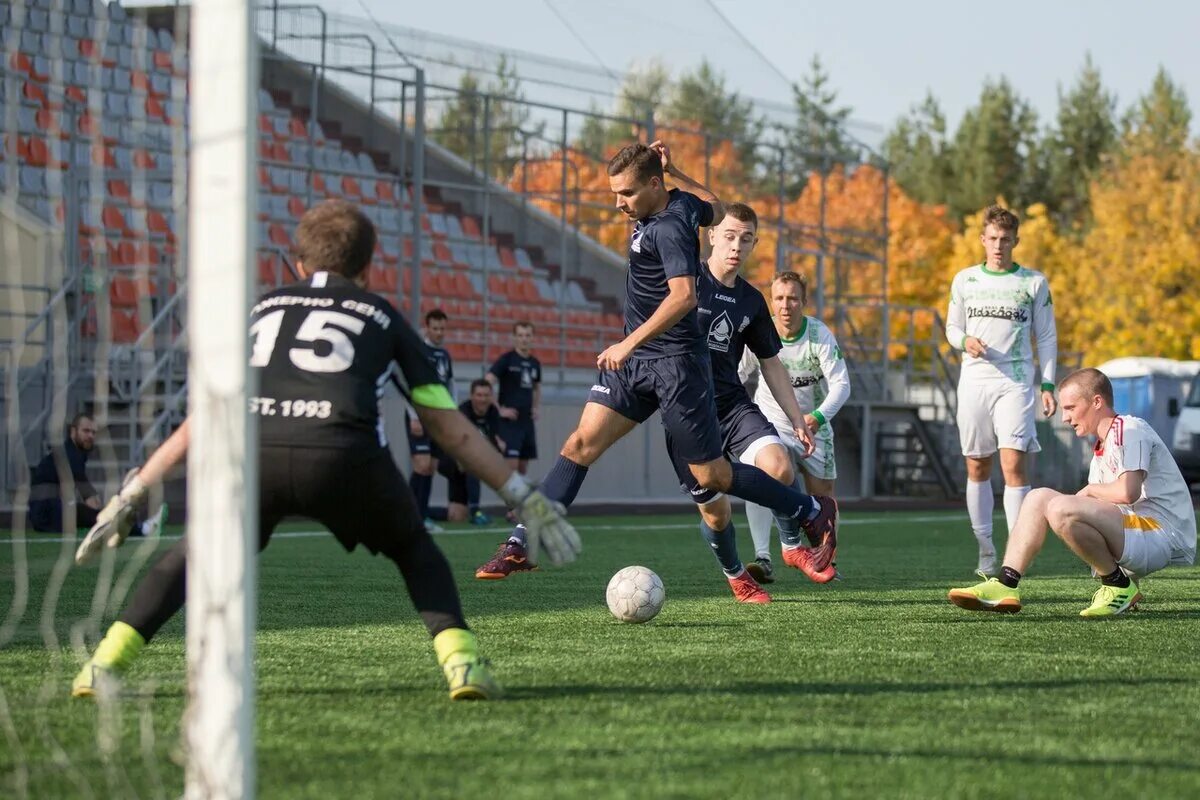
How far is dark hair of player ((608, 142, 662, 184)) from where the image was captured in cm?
726

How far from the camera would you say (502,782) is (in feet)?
11.8

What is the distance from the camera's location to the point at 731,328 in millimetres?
8391

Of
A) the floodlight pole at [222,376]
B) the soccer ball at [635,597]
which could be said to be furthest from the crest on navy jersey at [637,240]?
the floodlight pole at [222,376]

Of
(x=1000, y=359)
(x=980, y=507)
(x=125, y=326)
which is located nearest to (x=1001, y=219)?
(x=1000, y=359)

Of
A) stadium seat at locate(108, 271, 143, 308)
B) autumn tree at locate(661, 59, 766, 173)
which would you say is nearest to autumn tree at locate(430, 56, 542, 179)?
autumn tree at locate(661, 59, 766, 173)

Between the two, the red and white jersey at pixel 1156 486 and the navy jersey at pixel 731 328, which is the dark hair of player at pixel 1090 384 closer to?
the red and white jersey at pixel 1156 486

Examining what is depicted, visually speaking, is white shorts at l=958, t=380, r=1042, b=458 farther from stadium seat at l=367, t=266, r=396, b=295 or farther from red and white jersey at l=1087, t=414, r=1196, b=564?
stadium seat at l=367, t=266, r=396, b=295

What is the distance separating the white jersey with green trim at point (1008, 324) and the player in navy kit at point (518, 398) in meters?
8.21

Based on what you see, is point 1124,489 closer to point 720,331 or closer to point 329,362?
point 720,331

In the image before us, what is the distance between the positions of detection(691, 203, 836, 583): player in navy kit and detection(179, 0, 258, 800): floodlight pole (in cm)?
524

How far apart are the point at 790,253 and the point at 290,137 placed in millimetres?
8162

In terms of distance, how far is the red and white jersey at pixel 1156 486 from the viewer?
7113mm

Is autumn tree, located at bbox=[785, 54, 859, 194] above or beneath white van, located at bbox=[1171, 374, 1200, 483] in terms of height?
above

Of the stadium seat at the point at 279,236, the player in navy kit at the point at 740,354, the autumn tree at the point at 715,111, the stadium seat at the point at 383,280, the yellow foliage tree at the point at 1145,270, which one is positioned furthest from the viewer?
the yellow foliage tree at the point at 1145,270
